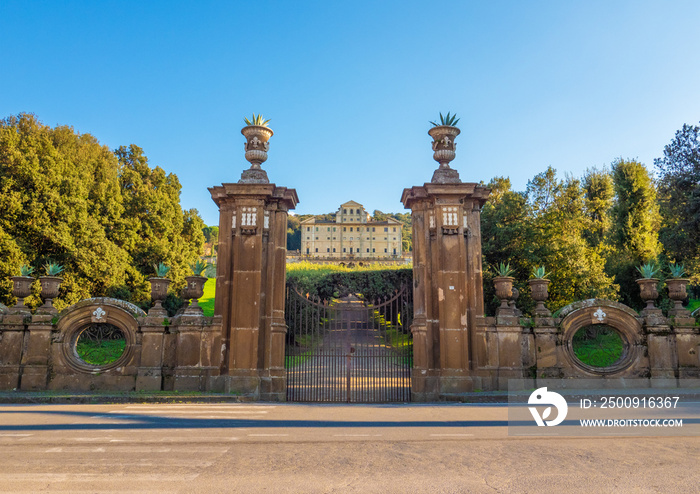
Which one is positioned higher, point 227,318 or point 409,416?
point 227,318

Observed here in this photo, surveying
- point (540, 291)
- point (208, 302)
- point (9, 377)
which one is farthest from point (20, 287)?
point (208, 302)

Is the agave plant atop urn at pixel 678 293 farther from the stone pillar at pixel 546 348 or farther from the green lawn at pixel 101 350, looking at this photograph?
the green lawn at pixel 101 350

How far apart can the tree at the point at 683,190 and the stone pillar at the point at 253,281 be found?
1844 centimetres

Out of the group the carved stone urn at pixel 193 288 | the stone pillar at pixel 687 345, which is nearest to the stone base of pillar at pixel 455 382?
the stone pillar at pixel 687 345

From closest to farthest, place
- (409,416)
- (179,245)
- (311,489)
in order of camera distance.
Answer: (311,489) → (409,416) → (179,245)

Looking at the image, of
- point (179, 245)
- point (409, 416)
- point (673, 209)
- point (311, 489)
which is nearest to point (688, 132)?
point (673, 209)

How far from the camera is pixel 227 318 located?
41.4 ft

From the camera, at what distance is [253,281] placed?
490 inches

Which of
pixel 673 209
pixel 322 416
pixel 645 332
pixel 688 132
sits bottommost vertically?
pixel 322 416

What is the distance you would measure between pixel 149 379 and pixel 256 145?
→ 7.03 meters

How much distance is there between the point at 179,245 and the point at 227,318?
24183 millimetres

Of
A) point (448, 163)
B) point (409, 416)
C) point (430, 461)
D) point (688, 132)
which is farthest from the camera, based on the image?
point (688, 132)

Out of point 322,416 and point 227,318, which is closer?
point 322,416

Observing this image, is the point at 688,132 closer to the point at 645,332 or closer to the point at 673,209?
the point at 673,209
